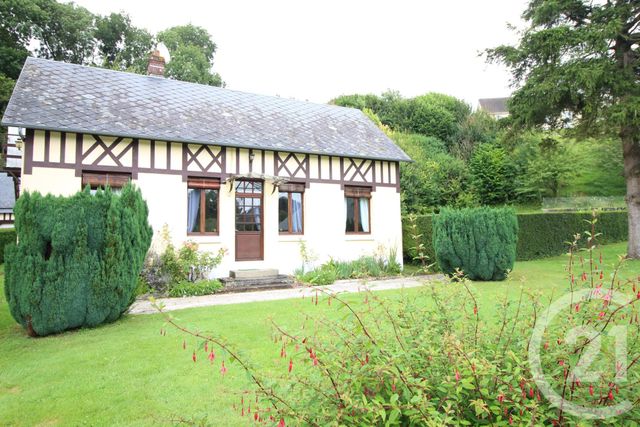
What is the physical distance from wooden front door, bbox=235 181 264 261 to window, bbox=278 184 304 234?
0.62m

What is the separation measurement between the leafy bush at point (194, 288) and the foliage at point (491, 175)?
18.0 metres

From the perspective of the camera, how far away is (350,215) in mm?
12367

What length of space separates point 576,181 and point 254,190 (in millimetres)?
25607

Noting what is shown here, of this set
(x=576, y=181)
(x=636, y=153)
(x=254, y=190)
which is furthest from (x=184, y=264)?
(x=576, y=181)

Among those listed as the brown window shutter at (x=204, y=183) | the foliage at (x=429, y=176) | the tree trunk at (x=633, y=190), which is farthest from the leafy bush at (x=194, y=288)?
the tree trunk at (x=633, y=190)

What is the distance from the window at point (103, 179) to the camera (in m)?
8.93

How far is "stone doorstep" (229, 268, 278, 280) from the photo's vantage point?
9.92 metres

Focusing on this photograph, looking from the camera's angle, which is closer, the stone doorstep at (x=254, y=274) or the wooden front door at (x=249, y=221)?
the stone doorstep at (x=254, y=274)

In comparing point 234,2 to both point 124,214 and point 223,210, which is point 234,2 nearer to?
point 223,210

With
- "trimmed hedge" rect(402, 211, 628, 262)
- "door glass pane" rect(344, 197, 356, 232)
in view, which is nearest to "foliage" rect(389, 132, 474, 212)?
"trimmed hedge" rect(402, 211, 628, 262)

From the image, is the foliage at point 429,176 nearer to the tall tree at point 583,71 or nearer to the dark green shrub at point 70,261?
the tall tree at point 583,71

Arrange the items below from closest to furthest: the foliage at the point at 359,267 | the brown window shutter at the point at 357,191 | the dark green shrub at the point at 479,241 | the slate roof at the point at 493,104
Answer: the dark green shrub at the point at 479,241, the foliage at the point at 359,267, the brown window shutter at the point at 357,191, the slate roof at the point at 493,104

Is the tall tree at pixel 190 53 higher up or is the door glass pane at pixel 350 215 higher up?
the tall tree at pixel 190 53

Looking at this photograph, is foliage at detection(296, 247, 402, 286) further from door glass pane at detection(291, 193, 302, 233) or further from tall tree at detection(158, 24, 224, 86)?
tall tree at detection(158, 24, 224, 86)
